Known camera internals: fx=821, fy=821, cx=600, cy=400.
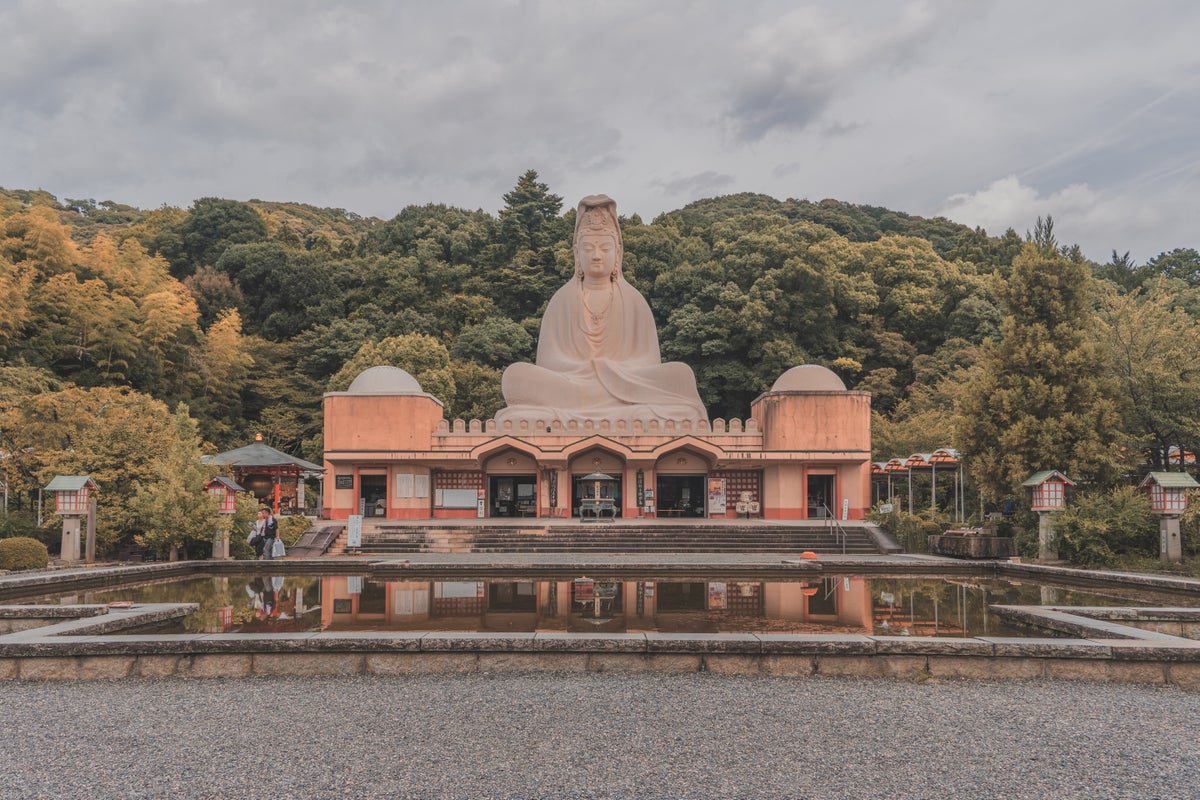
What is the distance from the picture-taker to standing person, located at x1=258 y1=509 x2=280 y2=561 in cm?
1702

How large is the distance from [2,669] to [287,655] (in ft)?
7.58

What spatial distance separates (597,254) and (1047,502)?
16452 millimetres

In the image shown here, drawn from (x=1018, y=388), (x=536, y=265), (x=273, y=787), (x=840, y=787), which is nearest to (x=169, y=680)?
(x=273, y=787)

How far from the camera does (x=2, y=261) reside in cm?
2912

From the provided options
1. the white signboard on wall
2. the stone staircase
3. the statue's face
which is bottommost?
the stone staircase

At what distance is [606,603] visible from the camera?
33.9 feet

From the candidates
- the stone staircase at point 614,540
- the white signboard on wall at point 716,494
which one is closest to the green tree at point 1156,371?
the stone staircase at point 614,540

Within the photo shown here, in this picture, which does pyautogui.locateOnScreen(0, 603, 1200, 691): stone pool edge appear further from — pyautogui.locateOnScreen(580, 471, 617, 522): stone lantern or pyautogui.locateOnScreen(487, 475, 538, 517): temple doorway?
pyautogui.locateOnScreen(487, 475, 538, 517): temple doorway

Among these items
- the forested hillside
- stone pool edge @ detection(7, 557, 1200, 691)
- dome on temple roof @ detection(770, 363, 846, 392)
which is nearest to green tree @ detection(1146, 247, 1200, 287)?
the forested hillside

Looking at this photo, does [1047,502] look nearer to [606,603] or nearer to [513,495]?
[606,603]

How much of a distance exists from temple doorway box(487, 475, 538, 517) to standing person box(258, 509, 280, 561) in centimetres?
875

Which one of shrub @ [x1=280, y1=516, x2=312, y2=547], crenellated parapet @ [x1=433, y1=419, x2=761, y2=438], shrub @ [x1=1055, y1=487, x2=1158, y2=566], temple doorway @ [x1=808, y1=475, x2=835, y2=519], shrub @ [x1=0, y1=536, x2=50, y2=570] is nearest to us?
shrub @ [x1=0, y1=536, x2=50, y2=570]

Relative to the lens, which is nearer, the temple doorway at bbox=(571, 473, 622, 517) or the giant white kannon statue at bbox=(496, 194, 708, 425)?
the temple doorway at bbox=(571, 473, 622, 517)

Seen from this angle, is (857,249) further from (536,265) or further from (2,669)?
(2,669)
